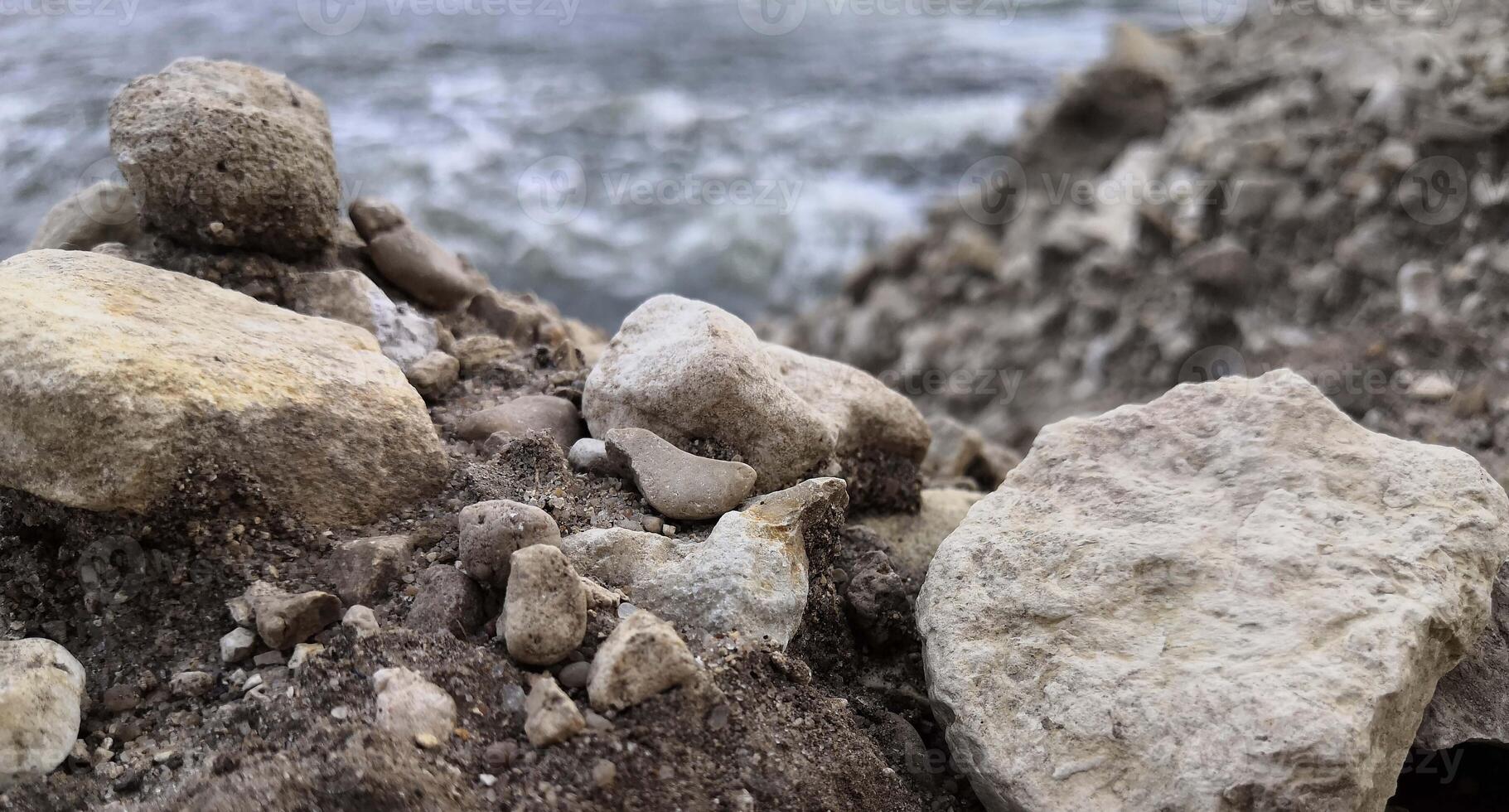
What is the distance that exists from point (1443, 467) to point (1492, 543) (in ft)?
0.61

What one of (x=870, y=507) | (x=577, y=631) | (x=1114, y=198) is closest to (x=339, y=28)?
(x=1114, y=198)

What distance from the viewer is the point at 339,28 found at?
37.8 ft

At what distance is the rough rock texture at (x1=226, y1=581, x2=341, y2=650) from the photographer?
2.02 metres

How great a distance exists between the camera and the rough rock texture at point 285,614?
2.02 meters

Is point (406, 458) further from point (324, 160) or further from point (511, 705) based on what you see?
point (324, 160)

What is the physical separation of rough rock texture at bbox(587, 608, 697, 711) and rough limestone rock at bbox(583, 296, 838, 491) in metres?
0.76

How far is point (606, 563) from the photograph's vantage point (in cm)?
221
